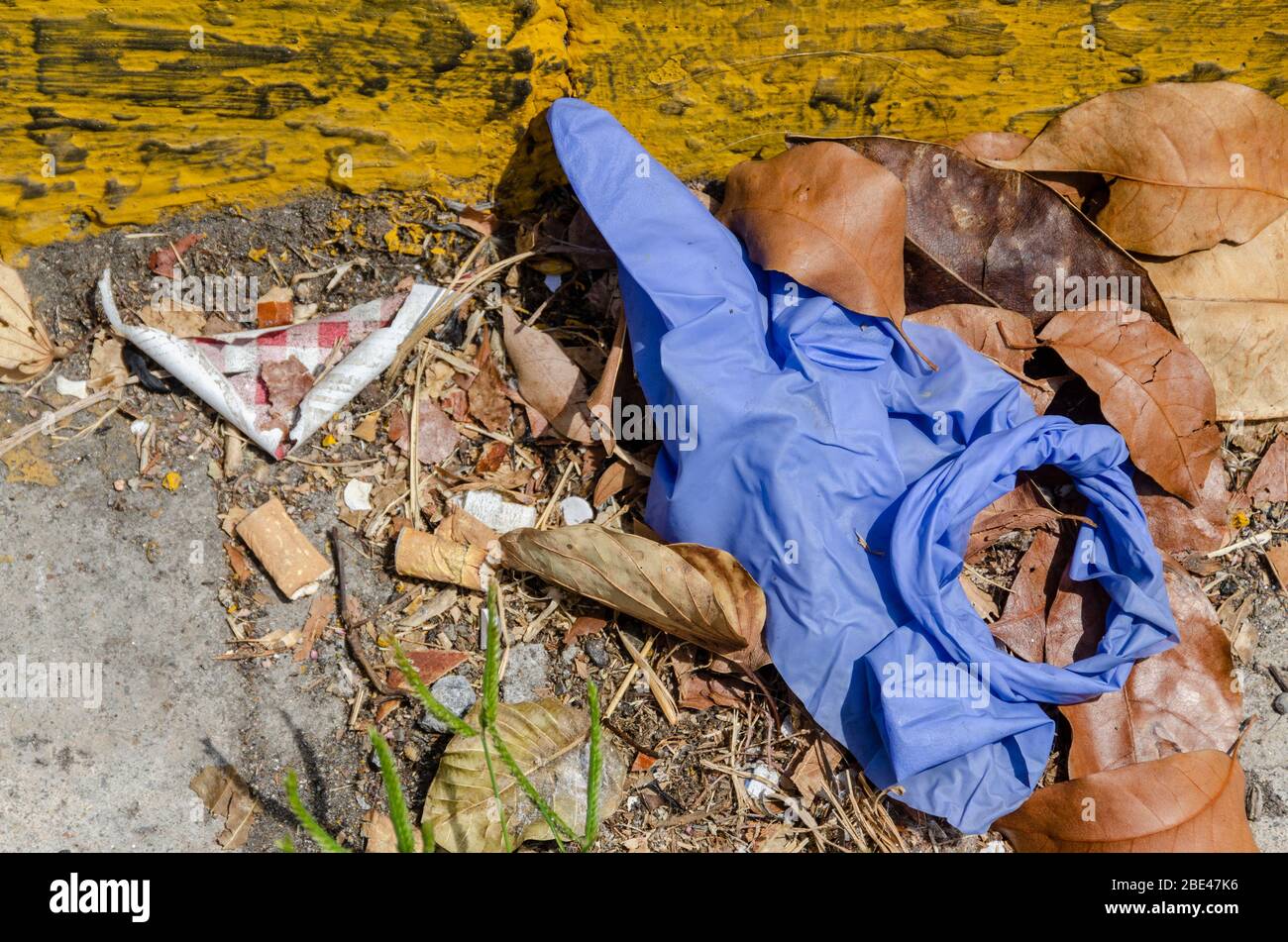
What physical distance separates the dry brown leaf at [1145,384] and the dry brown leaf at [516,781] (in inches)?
51.2

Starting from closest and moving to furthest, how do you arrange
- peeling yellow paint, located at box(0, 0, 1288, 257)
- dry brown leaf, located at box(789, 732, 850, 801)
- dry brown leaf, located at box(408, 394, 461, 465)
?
1. peeling yellow paint, located at box(0, 0, 1288, 257)
2. dry brown leaf, located at box(789, 732, 850, 801)
3. dry brown leaf, located at box(408, 394, 461, 465)

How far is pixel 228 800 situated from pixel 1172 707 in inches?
78.4

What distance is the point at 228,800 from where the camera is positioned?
198 centimetres

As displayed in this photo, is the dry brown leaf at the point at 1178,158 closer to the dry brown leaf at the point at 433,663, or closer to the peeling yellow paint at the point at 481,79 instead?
the peeling yellow paint at the point at 481,79

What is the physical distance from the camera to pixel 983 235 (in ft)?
7.08

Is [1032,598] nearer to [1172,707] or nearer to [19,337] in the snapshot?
[1172,707]

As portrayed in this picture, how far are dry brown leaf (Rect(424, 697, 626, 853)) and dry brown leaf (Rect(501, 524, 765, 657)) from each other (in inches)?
10.5

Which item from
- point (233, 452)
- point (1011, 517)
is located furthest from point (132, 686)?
point (1011, 517)

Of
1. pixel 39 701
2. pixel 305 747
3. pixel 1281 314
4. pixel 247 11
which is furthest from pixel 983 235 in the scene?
pixel 39 701

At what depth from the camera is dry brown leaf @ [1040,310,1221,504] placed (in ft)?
6.96

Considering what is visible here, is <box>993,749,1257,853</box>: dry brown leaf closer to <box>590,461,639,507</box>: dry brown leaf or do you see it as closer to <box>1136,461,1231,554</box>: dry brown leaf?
<box>1136,461,1231,554</box>: dry brown leaf

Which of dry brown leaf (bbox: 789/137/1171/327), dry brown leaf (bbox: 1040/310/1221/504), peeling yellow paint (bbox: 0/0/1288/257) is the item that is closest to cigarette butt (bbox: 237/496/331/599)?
peeling yellow paint (bbox: 0/0/1288/257)

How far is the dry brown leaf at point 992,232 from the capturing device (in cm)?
214
